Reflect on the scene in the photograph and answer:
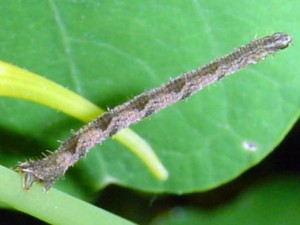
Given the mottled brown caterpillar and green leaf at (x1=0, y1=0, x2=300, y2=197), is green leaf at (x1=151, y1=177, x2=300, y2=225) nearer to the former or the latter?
green leaf at (x1=0, y1=0, x2=300, y2=197)

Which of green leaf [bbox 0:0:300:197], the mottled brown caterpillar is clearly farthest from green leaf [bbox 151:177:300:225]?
the mottled brown caterpillar

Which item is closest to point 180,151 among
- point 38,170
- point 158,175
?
point 158,175

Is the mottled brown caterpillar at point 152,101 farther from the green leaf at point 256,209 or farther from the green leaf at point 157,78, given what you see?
the green leaf at point 256,209

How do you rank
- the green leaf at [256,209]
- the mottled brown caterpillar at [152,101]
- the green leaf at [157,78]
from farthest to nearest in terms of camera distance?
the green leaf at [256,209]
the green leaf at [157,78]
the mottled brown caterpillar at [152,101]

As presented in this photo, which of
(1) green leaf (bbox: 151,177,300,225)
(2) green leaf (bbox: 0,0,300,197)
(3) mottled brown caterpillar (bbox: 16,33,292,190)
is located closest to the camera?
(3) mottled brown caterpillar (bbox: 16,33,292,190)

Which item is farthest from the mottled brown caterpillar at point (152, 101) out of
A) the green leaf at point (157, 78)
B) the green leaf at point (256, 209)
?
the green leaf at point (256, 209)

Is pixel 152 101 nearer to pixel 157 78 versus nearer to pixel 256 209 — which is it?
pixel 157 78
